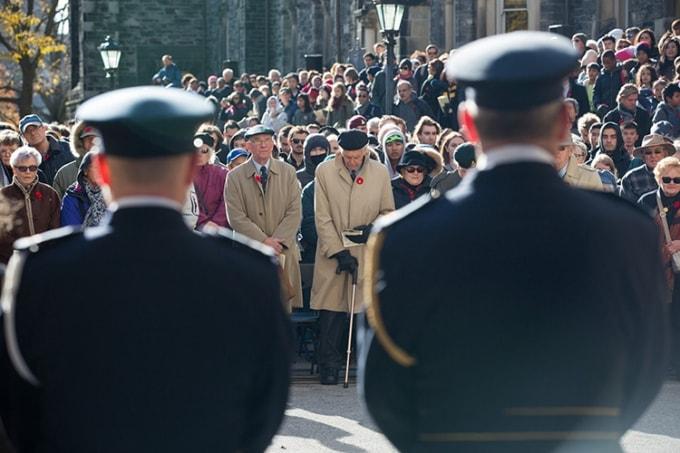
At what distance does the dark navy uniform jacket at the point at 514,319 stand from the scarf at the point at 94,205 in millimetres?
7282

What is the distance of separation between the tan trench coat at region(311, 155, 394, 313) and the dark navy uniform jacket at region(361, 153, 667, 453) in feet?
26.7

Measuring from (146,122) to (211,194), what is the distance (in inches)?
340

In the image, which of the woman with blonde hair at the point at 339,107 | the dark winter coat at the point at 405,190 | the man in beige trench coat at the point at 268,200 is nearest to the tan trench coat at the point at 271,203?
the man in beige trench coat at the point at 268,200

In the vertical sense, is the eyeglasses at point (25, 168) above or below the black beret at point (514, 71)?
below

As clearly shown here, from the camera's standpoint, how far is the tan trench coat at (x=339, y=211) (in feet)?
38.8

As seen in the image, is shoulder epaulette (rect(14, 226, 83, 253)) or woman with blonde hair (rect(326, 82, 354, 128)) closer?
shoulder epaulette (rect(14, 226, 83, 253))

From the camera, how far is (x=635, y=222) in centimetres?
369

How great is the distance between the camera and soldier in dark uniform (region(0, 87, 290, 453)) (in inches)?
141

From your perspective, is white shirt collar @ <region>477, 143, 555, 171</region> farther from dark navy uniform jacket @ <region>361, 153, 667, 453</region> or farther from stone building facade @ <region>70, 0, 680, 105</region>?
stone building facade @ <region>70, 0, 680, 105</region>

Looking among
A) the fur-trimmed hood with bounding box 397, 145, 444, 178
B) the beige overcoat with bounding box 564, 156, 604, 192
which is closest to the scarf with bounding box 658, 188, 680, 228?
the beige overcoat with bounding box 564, 156, 604, 192

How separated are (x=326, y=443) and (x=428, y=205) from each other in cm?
565

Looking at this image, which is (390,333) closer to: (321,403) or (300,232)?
(321,403)

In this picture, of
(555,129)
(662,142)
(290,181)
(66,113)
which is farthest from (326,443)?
(66,113)

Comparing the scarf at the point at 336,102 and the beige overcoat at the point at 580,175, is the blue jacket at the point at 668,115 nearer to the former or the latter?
the scarf at the point at 336,102
